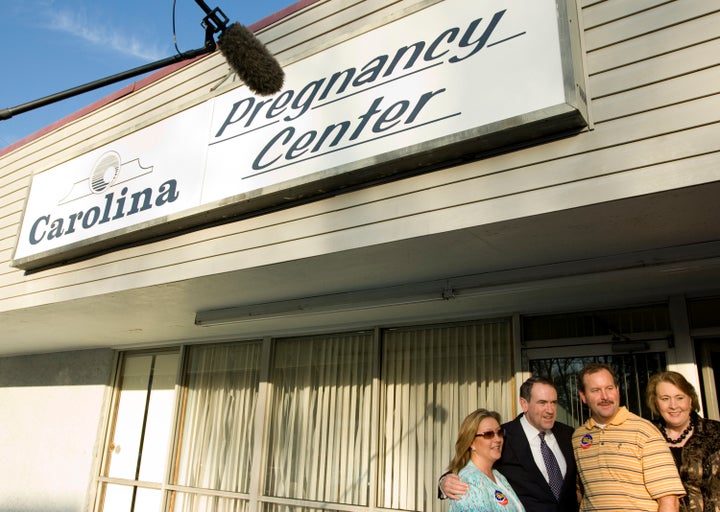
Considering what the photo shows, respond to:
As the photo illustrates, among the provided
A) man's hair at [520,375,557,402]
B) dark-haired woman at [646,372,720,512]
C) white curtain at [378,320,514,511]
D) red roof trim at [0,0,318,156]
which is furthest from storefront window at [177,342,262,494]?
dark-haired woman at [646,372,720,512]

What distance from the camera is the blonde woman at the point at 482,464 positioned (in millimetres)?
2904

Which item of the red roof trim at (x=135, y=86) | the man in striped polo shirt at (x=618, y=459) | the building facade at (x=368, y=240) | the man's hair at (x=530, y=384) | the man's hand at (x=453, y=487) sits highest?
the red roof trim at (x=135, y=86)

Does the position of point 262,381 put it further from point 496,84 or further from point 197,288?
point 496,84

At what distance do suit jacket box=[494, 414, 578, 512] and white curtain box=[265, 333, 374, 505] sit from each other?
2.47 metres

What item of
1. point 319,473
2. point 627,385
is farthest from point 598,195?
point 319,473

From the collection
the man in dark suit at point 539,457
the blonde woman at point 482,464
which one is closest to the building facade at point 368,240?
the man in dark suit at point 539,457

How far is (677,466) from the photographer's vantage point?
2959 millimetres

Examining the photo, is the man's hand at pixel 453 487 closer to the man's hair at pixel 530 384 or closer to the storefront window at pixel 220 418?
the man's hair at pixel 530 384

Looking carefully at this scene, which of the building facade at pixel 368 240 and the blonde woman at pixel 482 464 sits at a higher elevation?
the building facade at pixel 368 240

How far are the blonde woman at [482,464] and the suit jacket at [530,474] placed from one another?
0.37ft

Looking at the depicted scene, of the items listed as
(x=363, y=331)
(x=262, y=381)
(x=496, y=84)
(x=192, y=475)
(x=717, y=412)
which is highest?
(x=496, y=84)

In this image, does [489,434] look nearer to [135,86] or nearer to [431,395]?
[431,395]

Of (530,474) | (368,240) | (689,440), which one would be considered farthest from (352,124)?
(689,440)

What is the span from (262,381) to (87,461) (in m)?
2.94
